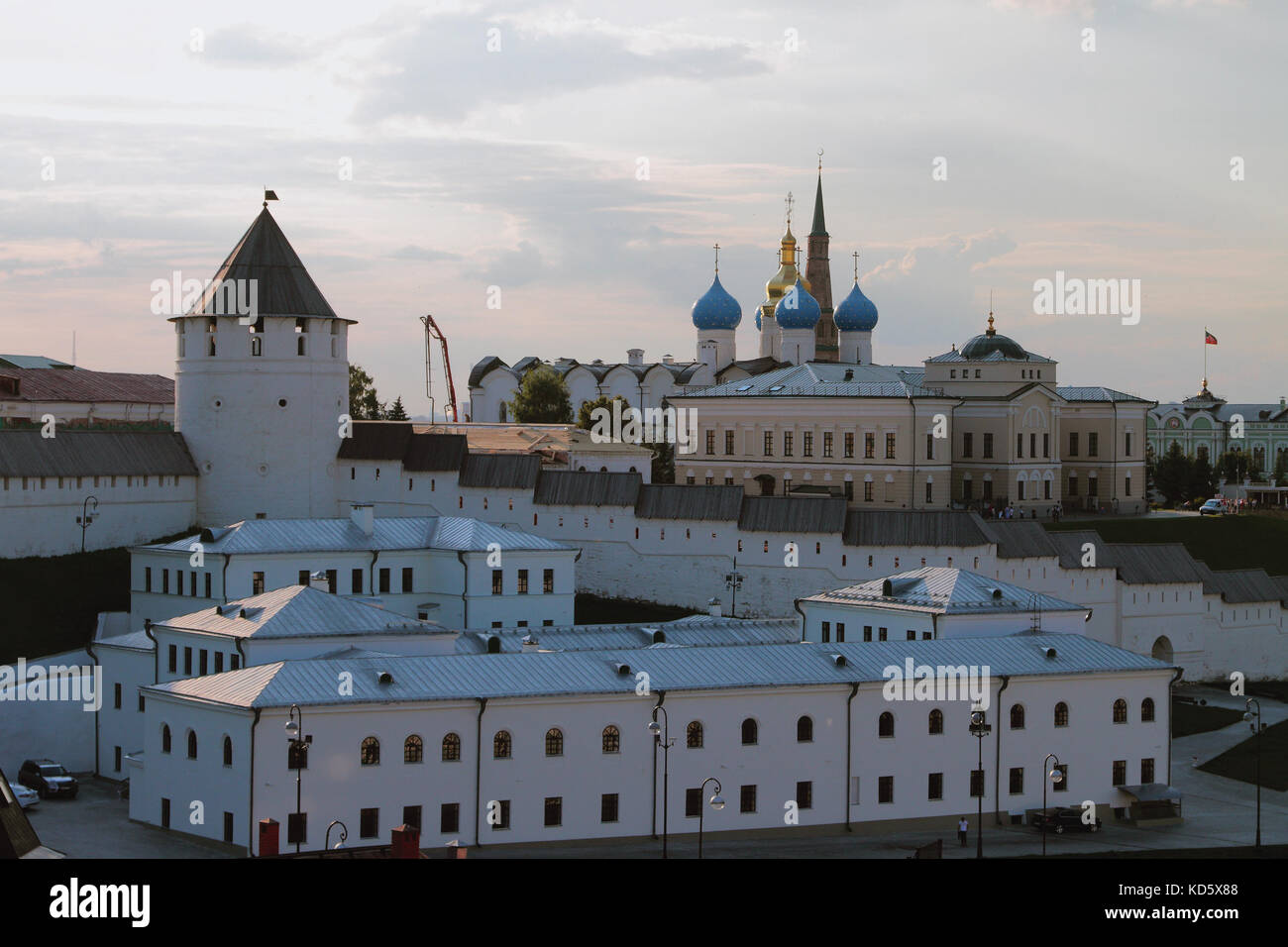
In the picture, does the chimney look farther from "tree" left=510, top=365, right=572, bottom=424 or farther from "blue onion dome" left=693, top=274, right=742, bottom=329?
"blue onion dome" left=693, top=274, right=742, bottom=329

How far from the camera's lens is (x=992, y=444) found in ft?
258

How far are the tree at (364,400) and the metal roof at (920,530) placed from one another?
51.3m

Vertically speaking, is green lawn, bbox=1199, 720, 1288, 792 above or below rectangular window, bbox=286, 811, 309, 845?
below

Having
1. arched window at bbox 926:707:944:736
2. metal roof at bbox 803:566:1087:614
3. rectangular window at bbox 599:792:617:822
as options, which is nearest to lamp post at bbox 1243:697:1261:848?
metal roof at bbox 803:566:1087:614

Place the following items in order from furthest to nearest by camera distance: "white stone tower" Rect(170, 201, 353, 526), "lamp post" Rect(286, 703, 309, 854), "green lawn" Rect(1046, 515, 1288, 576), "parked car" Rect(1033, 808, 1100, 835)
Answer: "green lawn" Rect(1046, 515, 1288, 576)
"white stone tower" Rect(170, 201, 353, 526)
"parked car" Rect(1033, 808, 1100, 835)
"lamp post" Rect(286, 703, 309, 854)

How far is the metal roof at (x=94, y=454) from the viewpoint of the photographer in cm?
6188

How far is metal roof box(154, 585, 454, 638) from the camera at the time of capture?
45.3 m

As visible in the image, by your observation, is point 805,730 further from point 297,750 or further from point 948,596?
point 297,750

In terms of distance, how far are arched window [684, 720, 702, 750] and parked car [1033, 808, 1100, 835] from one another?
860 cm

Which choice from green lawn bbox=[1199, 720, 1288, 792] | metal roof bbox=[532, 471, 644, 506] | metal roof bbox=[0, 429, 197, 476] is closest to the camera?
green lawn bbox=[1199, 720, 1288, 792]

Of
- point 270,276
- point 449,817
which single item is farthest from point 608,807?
point 270,276
